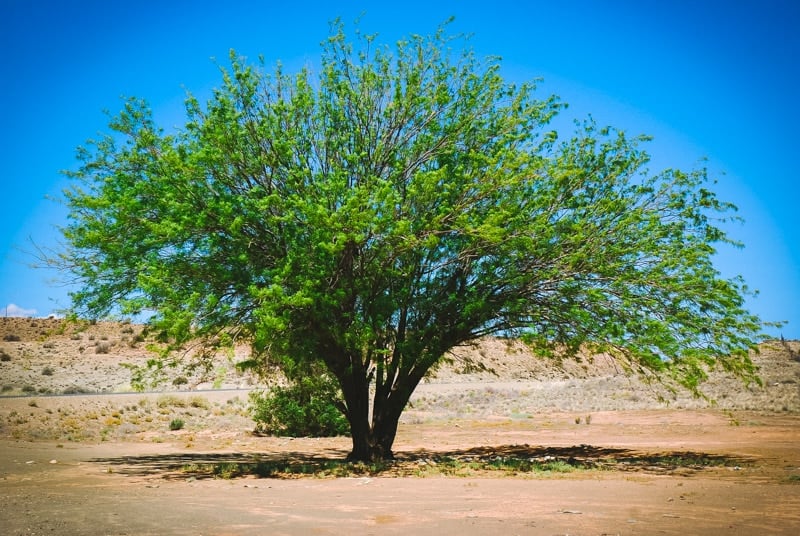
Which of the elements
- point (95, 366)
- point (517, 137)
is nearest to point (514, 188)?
point (517, 137)

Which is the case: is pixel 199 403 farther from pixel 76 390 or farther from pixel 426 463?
pixel 426 463

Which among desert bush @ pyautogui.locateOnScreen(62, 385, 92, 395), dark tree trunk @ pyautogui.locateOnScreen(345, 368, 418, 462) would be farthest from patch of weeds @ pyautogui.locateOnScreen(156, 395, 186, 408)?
dark tree trunk @ pyautogui.locateOnScreen(345, 368, 418, 462)

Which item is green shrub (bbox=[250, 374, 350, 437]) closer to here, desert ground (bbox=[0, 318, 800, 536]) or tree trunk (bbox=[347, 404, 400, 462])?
desert ground (bbox=[0, 318, 800, 536])

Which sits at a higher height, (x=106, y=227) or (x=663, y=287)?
(x=106, y=227)

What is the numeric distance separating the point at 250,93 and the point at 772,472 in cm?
1526

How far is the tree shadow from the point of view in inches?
661

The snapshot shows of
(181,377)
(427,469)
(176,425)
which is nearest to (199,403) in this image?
(176,425)

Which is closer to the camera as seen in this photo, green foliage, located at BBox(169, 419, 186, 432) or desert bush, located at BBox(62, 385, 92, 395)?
green foliage, located at BBox(169, 419, 186, 432)

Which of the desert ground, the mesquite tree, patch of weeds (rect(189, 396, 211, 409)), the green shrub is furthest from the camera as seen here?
patch of weeds (rect(189, 396, 211, 409))

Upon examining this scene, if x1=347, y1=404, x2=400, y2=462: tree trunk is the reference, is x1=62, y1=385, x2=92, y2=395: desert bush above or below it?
above

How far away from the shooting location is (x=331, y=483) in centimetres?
1472

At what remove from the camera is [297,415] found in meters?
30.7

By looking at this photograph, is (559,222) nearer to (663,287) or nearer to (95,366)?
(663,287)

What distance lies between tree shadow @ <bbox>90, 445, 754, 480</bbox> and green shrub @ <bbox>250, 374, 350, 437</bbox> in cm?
758
